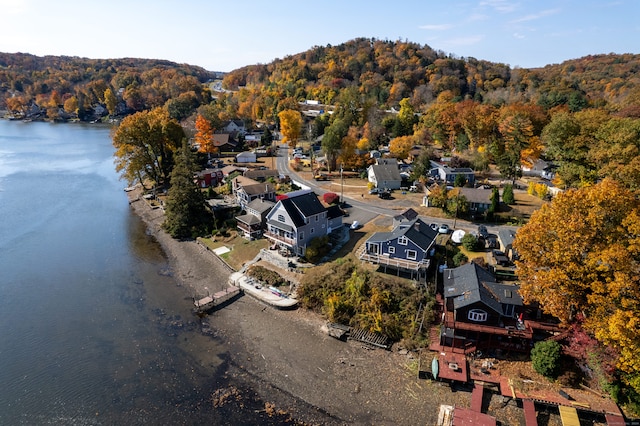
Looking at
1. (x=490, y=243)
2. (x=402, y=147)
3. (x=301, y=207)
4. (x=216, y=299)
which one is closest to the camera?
(x=216, y=299)

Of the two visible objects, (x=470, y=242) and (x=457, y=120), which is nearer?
(x=470, y=242)

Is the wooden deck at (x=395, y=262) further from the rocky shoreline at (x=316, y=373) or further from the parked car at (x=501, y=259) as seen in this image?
the rocky shoreline at (x=316, y=373)

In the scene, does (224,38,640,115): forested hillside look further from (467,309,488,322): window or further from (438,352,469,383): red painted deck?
(438,352,469,383): red painted deck

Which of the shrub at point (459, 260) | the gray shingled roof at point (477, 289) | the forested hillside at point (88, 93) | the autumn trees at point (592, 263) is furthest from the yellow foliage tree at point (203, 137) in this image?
the autumn trees at point (592, 263)

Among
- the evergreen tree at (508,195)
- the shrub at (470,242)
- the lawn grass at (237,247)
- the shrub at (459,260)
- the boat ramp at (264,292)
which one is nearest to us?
the boat ramp at (264,292)

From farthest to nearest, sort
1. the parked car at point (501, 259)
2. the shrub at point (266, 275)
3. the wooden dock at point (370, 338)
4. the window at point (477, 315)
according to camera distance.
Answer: the shrub at point (266, 275) → the parked car at point (501, 259) → the wooden dock at point (370, 338) → the window at point (477, 315)

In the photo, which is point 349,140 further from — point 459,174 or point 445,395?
point 445,395

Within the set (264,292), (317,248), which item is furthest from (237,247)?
(317,248)

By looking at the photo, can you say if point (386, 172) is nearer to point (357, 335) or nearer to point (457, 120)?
point (457, 120)

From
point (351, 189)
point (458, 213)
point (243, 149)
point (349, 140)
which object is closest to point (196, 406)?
point (458, 213)
